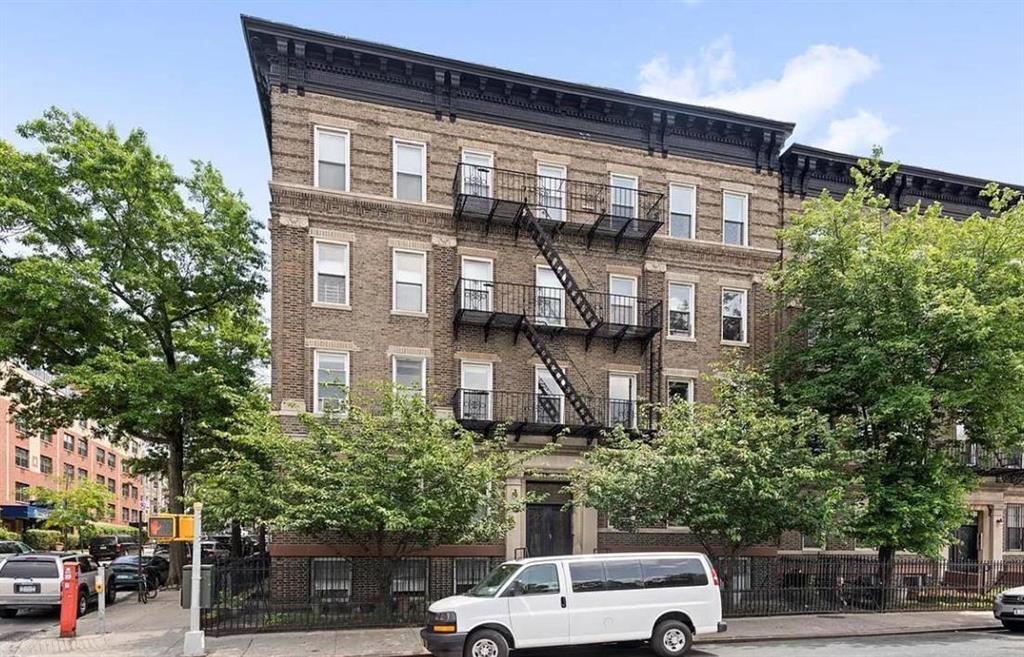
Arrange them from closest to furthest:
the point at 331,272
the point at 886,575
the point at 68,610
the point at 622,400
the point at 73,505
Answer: the point at 68,610, the point at 886,575, the point at 331,272, the point at 622,400, the point at 73,505

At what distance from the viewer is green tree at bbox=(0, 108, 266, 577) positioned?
21609 mm

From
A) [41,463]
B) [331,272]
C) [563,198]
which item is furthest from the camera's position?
[41,463]

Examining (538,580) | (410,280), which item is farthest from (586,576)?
(410,280)

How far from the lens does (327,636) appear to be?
48.7 ft

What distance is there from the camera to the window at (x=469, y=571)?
17.6 meters

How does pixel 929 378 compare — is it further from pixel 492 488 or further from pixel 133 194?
pixel 133 194

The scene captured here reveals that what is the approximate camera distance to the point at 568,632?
40.4 ft

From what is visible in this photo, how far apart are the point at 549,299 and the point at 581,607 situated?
10785mm

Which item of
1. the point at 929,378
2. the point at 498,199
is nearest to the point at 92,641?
the point at 498,199

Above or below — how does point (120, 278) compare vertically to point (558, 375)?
above

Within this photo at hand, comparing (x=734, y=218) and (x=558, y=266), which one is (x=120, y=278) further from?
(x=734, y=218)

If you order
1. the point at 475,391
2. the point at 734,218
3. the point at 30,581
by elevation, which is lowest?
the point at 30,581

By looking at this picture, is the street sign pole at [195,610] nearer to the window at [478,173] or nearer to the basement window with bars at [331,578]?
the basement window with bars at [331,578]

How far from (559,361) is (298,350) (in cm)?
732
